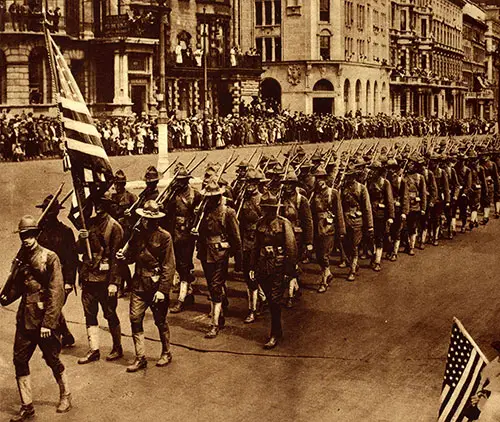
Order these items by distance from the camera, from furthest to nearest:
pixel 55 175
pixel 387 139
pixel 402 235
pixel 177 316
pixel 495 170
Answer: pixel 387 139, pixel 55 175, pixel 495 170, pixel 402 235, pixel 177 316

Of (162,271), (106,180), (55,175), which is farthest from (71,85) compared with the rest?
→ (55,175)

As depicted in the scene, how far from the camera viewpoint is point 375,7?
236ft

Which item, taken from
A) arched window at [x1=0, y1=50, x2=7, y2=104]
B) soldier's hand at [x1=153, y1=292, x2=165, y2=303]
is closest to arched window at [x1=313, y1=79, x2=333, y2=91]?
arched window at [x1=0, y1=50, x2=7, y2=104]

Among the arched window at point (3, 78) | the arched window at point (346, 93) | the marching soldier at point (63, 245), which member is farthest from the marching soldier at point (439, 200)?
the arched window at point (346, 93)

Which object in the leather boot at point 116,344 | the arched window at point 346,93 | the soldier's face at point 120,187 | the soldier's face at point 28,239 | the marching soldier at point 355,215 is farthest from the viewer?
the arched window at point 346,93

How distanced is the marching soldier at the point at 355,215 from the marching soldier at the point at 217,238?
3.88 metres

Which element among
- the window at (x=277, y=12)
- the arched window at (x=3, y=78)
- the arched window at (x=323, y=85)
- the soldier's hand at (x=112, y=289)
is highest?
the window at (x=277, y=12)

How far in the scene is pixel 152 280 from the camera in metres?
10.0

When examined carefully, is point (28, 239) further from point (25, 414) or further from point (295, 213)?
point (295, 213)

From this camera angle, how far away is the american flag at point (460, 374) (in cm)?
599

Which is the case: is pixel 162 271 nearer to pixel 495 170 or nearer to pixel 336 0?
pixel 495 170

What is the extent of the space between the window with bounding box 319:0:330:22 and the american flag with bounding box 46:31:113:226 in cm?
5487

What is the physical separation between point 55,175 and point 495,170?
1491 centimetres

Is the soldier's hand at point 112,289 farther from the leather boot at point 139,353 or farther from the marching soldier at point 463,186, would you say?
the marching soldier at point 463,186
